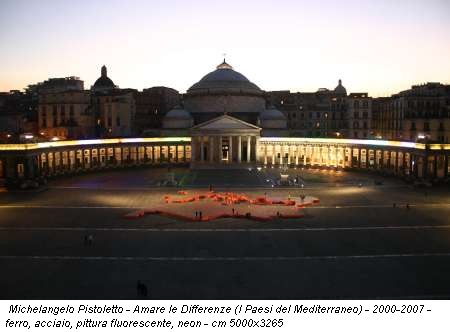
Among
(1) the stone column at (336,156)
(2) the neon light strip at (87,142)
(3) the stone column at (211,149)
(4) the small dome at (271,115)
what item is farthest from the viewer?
(4) the small dome at (271,115)

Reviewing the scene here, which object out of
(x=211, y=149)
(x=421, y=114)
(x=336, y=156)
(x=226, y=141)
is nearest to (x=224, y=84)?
(x=226, y=141)

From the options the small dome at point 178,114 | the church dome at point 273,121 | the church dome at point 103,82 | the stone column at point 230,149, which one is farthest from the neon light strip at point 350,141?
the church dome at point 103,82

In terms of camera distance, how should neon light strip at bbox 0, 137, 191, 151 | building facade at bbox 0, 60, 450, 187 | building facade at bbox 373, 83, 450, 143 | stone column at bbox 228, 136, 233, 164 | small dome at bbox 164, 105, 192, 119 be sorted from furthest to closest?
1. small dome at bbox 164, 105, 192, 119
2. building facade at bbox 373, 83, 450, 143
3. stone column at bbox 228, 136, 233, 164
4. building facade at bbox 0, 60, 450, 187
5. neon light strip at bbox 0, 137, 191, 151

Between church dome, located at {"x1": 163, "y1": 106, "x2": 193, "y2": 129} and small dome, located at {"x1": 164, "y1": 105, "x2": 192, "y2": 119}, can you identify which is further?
small dome, located at {"x1": 164, "y1": 105, "x2": 192, "y2": 119}

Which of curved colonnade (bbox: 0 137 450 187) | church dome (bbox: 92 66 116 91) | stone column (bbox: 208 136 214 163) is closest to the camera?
curved colonnade (bbox: 0 137 450 187)

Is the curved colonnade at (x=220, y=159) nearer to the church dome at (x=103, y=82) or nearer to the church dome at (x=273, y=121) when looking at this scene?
the church dome at (x=273, y=121)

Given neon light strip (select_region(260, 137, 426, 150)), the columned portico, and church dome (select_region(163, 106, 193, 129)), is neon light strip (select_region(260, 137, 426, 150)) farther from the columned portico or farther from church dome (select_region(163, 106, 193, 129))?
church dome (select_region(163, 106, 193, 129))

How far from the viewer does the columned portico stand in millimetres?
103312

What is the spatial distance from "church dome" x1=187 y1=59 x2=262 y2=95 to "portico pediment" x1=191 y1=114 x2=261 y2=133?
24.9 meters

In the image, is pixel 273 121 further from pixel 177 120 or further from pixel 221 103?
pixel 177 120

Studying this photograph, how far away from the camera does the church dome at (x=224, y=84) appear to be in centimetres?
12825

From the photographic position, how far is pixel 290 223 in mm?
48594

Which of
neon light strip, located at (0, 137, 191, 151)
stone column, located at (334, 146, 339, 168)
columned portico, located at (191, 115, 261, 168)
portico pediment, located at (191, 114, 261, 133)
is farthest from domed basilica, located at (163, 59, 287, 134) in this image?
stone column, located at (334, 146, 339, 168)
